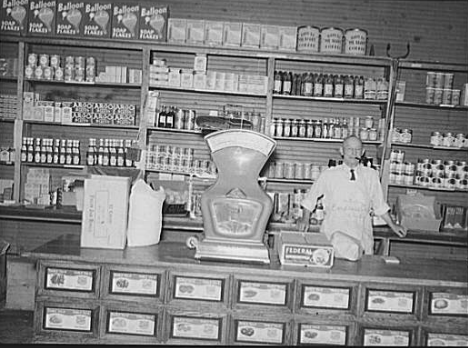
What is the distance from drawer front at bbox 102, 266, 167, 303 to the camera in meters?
2.60

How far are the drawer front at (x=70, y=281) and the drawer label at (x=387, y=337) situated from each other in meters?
1.27

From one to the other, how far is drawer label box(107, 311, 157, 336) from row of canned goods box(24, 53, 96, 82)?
2.83 meters

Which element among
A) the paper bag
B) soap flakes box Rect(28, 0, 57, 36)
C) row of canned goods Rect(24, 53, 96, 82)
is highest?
soap flakes box Rect(28, 0, 57, 36)

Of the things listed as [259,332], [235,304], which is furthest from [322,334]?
[235,304]

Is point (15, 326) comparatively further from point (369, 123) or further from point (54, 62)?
point (369, 123)

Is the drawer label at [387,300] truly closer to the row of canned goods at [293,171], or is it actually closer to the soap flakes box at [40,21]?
the row of canned goods at [293,171]

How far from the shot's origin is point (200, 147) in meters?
5.31

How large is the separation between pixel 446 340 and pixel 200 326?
1.14 meters

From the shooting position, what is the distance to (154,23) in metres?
4.78

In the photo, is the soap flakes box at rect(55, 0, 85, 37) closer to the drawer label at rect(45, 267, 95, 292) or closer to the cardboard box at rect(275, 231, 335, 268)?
the drawer label at rect(45, 267, 95, 292)

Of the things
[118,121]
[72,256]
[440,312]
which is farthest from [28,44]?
[440,312]

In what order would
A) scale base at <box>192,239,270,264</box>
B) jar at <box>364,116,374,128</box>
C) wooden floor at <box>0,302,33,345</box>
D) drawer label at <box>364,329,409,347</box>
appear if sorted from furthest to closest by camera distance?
jar at <box>364,116,374,128</box> < wooden floor at <box>0,302,33,345</box> < scale base at <box>192,239,270,264</box> < drawer label at <box>364,329,409,347</box>

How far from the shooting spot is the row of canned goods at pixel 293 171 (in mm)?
4969

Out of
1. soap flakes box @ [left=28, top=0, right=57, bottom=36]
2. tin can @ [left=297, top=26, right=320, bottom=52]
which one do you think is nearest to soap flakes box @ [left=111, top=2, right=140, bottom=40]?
soap flakes box @ [left=28, top=0, right=57, bottom=36]
